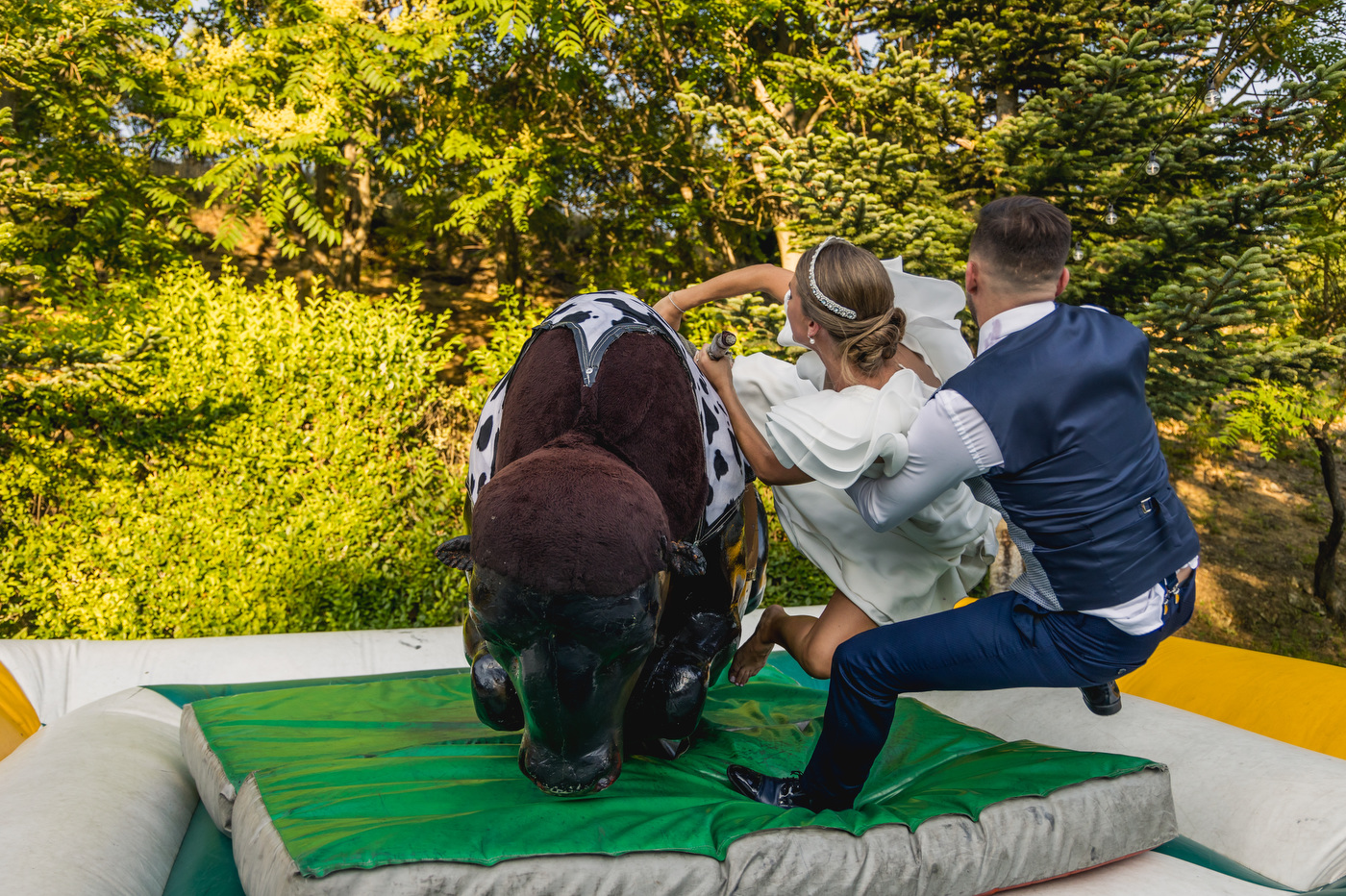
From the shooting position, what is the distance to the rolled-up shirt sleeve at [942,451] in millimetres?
1787

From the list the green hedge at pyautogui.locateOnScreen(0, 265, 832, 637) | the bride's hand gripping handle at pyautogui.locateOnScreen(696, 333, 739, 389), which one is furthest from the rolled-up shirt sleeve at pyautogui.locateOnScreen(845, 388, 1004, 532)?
the green hedge at pyautogui.locateOnScreen(0, 265, 832, 637)

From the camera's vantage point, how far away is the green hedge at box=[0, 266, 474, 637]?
4176 millimetres

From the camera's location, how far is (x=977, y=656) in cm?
191

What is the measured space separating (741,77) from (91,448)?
4.62 meters

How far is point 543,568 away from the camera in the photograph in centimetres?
141

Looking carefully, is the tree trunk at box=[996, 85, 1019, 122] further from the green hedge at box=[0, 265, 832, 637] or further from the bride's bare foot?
the bride's bare foot

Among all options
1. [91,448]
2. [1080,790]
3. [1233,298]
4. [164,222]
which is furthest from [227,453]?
[1233,298]

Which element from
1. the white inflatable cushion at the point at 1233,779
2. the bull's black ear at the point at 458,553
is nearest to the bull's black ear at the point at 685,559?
the bull's black ear at the point at 458,553

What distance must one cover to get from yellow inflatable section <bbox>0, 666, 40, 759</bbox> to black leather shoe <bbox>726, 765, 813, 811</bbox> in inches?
93.5

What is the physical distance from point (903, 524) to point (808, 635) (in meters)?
0.48

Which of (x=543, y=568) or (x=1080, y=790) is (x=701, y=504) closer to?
(x=543, y=568)

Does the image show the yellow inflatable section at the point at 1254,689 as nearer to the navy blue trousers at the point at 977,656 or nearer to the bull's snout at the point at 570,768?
the navy blue trousers at the point at 977,656

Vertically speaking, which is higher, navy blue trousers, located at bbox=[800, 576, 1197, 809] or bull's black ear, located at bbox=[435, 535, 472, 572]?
bull's black ear, located at bbox=[435, 535, 472, 572]

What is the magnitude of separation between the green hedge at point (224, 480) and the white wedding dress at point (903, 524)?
2642 mm
